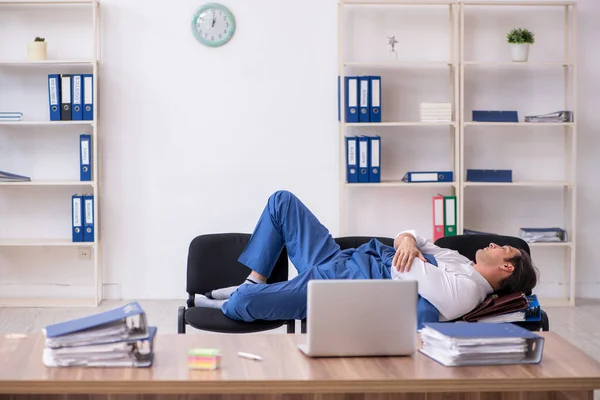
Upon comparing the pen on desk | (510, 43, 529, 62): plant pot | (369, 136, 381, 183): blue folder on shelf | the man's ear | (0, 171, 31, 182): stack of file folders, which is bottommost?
the pen on desk

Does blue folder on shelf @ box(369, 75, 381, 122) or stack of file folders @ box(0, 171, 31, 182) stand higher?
blue folder on shelf @ box(369, 75, 381, 122)

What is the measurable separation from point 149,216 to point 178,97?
0.85 metres

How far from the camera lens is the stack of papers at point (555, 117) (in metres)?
5.32

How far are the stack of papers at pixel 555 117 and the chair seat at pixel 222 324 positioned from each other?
2789 mm

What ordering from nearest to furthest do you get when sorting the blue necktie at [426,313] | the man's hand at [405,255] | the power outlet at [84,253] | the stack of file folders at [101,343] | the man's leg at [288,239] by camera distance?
the stack of file folders at [101,343]
the blue necktie at [426,313]
the man's hand at [405,255]
the man's leg at [288,239]
the power outlet at [84,253]

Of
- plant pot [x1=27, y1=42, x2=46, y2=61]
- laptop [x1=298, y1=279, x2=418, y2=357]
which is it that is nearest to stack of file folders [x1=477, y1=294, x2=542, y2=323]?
laptop [x1=298, y1=279, x2=418, y2=357]

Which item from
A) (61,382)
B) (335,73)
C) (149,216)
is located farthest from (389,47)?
(61,382)

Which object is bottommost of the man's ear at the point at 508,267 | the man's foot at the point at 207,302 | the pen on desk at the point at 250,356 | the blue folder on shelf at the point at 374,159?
the man's foot at the point at 207,302

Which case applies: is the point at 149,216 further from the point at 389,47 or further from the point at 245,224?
the point at 389,47

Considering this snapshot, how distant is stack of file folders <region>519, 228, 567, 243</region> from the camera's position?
541 centimetres

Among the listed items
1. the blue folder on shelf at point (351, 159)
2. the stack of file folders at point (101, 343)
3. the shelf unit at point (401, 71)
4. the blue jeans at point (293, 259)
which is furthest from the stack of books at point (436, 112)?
the stack of file folders at point (101, 343)

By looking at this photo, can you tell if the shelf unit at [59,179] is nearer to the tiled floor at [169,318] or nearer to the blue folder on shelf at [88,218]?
the blue folder on shelf at [88,218]

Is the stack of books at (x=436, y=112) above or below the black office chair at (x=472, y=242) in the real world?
above

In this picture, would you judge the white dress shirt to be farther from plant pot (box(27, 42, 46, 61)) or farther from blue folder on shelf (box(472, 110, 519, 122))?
plant pot (box(27, 42, 46, 61))
